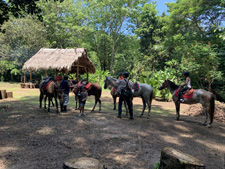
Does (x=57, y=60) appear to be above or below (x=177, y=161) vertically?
above

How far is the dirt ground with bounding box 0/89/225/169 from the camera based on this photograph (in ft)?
11.2

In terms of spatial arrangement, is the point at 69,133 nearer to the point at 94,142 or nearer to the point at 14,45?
the point at 94,142

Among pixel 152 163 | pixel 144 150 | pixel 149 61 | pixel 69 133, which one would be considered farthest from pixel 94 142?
pixel 149 61

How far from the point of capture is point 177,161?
2.47 m

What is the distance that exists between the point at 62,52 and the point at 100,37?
10.7m

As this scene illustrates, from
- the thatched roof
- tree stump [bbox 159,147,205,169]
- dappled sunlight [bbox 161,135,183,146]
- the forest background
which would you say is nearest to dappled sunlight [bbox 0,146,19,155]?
tree stump [bbox 159,147,205,169]

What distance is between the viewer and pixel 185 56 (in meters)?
16.1

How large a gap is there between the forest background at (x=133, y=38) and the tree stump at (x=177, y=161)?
11.8 m

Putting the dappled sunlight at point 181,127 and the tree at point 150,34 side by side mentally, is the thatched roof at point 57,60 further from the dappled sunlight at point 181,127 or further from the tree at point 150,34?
the tree at point 150,34

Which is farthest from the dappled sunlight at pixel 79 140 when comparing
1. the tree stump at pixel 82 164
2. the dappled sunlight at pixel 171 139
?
the dappled sunlight at pixel 171 139

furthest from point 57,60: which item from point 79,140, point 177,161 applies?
point 177,161

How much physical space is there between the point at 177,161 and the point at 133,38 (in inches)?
1008

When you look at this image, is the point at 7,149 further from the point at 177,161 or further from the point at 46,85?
the point at 46,85

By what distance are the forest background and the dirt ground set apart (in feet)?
28.4
